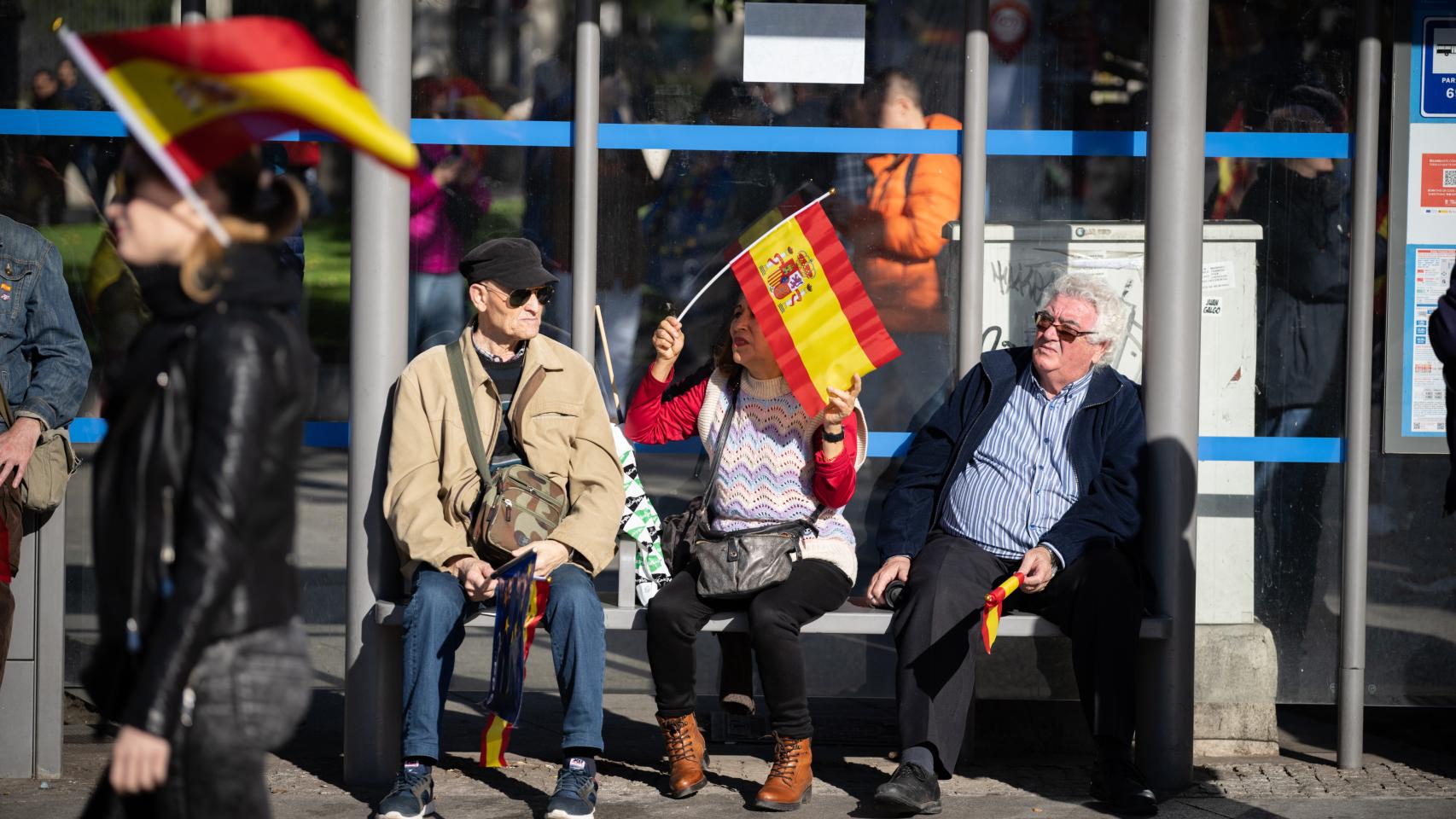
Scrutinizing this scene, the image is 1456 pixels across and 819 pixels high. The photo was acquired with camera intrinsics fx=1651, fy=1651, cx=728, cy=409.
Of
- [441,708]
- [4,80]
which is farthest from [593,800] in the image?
[4,80]

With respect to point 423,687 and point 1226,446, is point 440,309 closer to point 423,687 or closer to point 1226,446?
point 423,687

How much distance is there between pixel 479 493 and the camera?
494 cm

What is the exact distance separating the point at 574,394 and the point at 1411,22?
313cm

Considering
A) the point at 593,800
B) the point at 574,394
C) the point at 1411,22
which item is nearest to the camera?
the point at 593,800

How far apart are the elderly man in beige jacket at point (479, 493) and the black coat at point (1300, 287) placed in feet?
7.77

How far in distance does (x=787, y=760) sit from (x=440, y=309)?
207 cm

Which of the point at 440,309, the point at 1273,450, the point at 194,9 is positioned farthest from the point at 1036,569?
the point at 194,9

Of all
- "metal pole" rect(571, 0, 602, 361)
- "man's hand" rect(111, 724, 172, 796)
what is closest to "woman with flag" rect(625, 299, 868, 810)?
"metal pole" rect(571, 0, 602, 361)

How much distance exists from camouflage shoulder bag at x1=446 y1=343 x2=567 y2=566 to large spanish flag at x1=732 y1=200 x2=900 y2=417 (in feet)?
2.55

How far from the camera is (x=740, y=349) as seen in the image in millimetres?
5316

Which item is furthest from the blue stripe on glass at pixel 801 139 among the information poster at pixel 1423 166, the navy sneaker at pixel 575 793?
the navy sneaker at pixel 575 793

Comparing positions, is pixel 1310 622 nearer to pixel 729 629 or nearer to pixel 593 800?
pixel 729 629

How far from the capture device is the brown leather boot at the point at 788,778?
4875 millimetres

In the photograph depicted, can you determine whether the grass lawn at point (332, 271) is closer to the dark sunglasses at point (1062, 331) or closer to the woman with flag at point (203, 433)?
the dark sunglasses at point (1062, 331)
